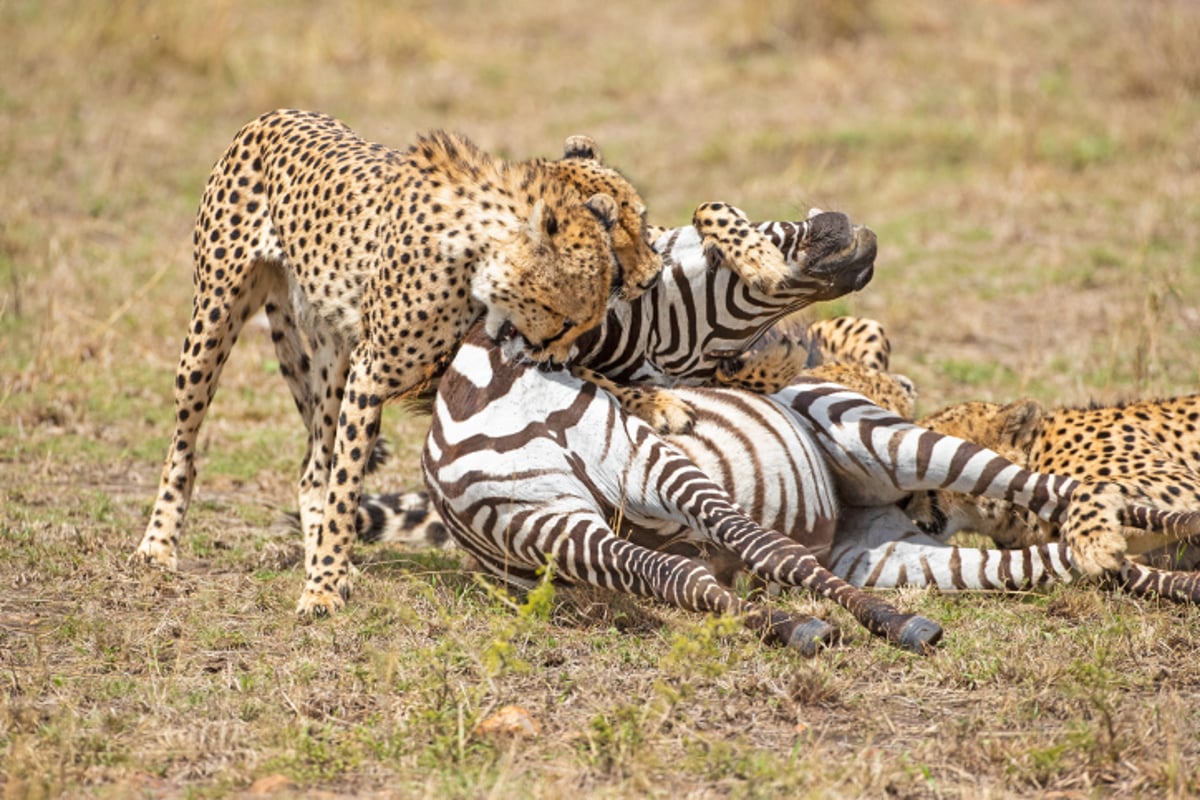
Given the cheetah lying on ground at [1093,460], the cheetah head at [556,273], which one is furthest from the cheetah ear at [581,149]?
the cheetah lying on ground at [1093,460]

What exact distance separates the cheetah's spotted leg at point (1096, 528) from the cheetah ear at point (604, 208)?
1.71 meters

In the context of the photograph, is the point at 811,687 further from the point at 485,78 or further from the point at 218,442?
the point at 485,78

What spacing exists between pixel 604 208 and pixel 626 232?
0.17 meters

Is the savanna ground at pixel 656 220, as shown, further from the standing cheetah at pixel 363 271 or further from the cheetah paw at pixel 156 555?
the standing cheetah at pixel 363 271

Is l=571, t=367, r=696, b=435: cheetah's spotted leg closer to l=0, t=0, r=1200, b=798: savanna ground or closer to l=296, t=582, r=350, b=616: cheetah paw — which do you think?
l=0, t=0, r=1200, b=798: savanna ground

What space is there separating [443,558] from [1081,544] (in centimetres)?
229

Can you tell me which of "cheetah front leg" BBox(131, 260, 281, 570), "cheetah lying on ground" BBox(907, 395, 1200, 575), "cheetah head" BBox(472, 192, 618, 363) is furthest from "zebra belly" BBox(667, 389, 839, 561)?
"cheetah front leg" BBox(131, 260, 281, 570)

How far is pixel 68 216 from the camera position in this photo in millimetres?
10117

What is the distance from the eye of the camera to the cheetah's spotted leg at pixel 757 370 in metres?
5.38

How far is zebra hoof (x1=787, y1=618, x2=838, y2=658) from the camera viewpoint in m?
4.16

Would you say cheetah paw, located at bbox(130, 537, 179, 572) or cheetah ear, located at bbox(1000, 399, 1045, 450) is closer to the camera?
cheetah paw, located at bbox(130, 537, 179, 572)

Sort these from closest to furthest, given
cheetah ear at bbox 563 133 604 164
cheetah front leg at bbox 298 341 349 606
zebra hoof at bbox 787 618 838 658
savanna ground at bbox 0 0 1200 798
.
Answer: savanna ground at bbox 0 0 1200 798 < zebra hoof at bbox 787 618 838 658 < cheetah ear at bbox 563 133 604 164 < cheetah front leg at bbox 298 341 349 606

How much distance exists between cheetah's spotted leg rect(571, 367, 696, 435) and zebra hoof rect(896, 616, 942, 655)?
1.08 m

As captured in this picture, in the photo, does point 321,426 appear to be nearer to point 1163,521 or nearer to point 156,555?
point 156,555
